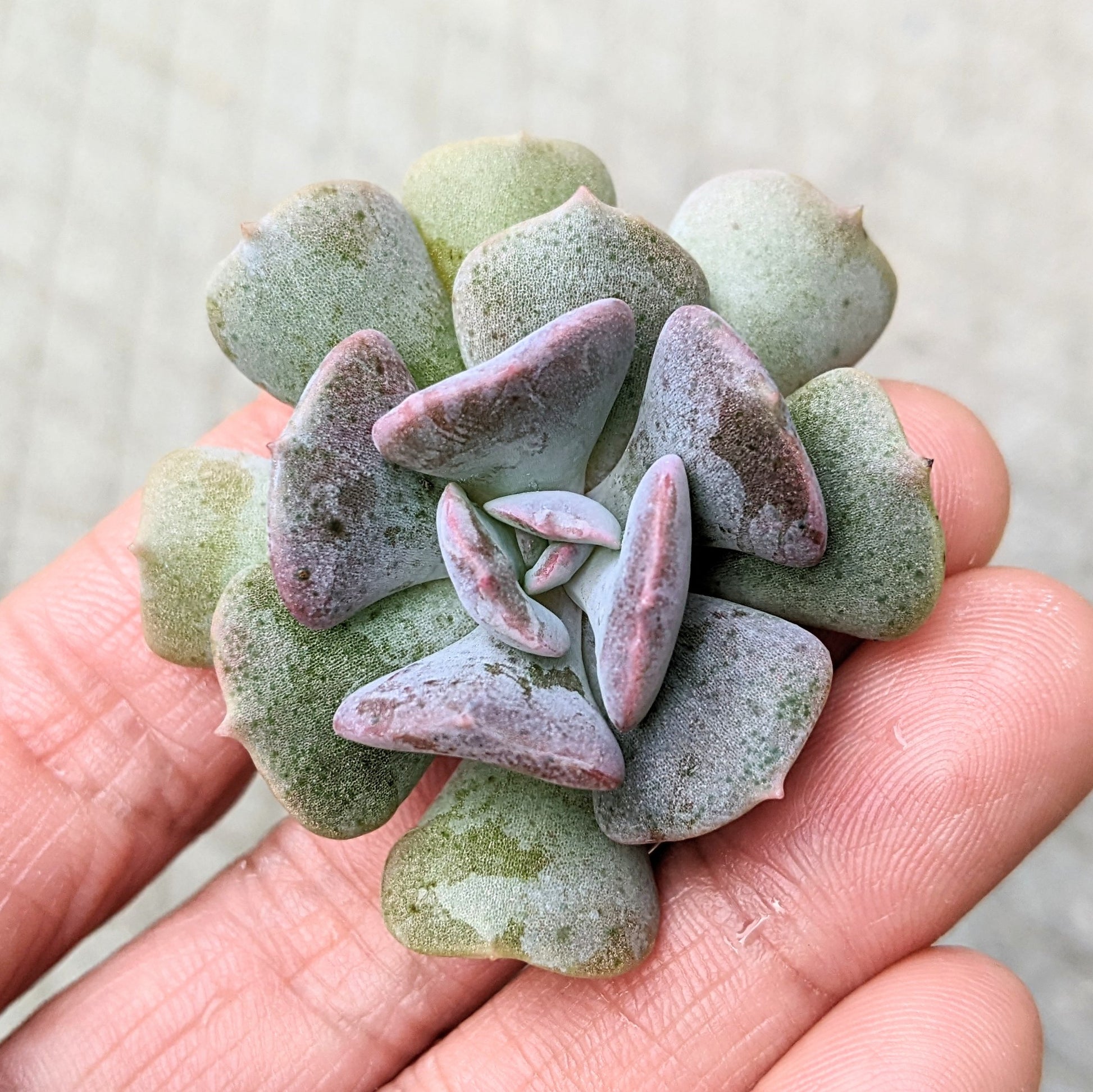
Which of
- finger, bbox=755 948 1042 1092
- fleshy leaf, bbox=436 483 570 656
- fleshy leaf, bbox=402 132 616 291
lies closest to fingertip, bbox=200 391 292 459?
fleshy leaf, bbox=402 132 616 291

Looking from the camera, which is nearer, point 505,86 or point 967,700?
point 967,700

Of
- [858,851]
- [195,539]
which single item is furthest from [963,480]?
[195,539]

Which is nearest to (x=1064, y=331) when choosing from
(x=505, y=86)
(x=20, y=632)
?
(x=505, y=86)

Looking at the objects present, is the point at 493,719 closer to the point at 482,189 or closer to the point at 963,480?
the point at 482,189

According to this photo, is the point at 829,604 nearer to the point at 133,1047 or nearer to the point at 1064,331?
the point at 133,1047

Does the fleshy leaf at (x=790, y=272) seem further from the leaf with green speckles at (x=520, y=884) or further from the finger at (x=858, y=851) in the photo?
the leaf with green speckles at (x=520, y=884)

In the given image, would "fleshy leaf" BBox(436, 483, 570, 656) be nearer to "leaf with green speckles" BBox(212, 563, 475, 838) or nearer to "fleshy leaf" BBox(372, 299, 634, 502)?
"fleshy leaf" BBox(372, 299, 634, 502)

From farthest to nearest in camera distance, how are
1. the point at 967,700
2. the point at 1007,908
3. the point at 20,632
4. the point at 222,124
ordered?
the point at 222,124
the point at 1007,908
the point at 20,632
the point at 967,700
